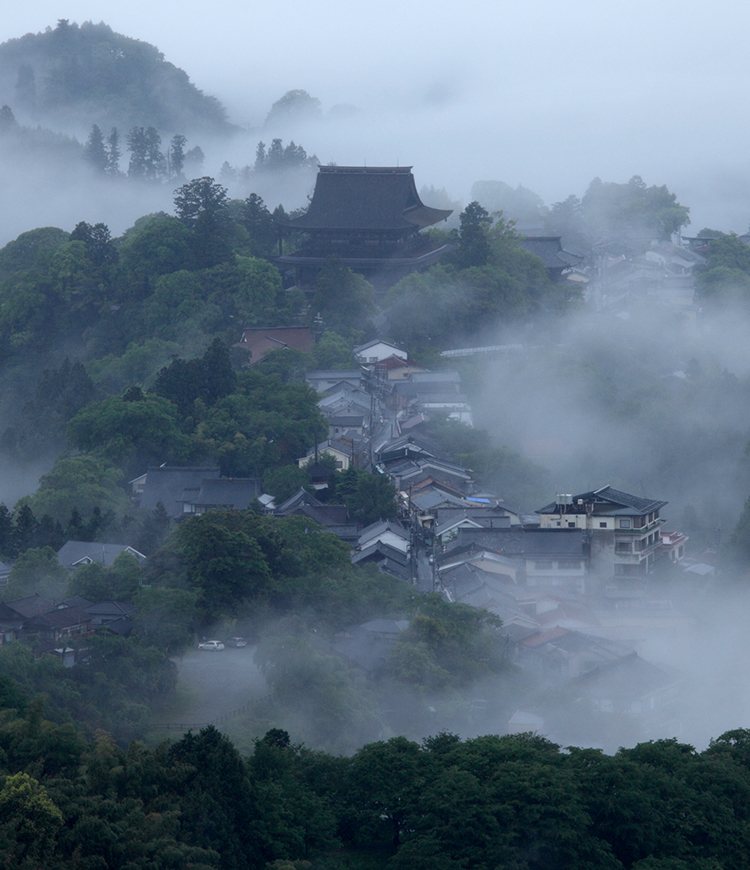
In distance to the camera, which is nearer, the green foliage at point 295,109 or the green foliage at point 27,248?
the green foliage at point 27,248

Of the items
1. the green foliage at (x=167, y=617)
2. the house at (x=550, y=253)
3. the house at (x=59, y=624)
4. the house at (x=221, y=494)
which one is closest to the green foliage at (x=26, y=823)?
the house at (x=59, y=624)

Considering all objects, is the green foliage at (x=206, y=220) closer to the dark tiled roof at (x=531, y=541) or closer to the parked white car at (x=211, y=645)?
the dark tiled roof at (x=531, y=541)

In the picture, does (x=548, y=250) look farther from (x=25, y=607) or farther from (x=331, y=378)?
(x=25, y=607)

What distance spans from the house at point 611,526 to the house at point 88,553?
282 inches

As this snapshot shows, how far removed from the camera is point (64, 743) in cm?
1173

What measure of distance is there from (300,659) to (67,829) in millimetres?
6108

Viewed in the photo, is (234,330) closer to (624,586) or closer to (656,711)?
(624,586)

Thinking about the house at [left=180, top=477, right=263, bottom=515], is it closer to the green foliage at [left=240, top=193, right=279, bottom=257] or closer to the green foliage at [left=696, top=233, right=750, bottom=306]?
the green foliage at [left=240, top=193, right=279, bottom=257]

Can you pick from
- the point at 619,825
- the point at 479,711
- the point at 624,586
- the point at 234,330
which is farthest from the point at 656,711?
the point at 234,330

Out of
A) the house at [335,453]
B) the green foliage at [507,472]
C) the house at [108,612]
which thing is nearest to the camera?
the house at [108,612]

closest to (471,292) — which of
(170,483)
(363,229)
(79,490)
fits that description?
(363,229)

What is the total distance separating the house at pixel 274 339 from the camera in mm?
30203

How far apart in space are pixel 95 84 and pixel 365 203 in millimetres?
37769

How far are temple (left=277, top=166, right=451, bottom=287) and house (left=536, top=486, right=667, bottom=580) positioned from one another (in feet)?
42.0
